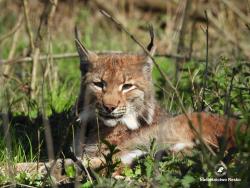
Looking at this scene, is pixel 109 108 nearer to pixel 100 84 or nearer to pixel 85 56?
pixel 100 84

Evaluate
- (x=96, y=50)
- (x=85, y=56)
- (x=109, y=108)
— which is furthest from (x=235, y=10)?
(x=96, y=50)

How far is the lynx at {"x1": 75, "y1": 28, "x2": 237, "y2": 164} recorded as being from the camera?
17.5 feet

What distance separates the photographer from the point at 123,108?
5473 mm

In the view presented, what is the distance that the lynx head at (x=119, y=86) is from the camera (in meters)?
5.46

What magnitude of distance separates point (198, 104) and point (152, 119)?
40 cm

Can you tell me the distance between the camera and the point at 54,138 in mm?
6164

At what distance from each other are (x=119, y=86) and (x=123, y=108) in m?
0.19

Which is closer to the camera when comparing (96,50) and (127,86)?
(127,86)

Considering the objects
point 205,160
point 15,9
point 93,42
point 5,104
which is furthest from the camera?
point 15,9

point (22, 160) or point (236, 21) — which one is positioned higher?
point (236, 21)

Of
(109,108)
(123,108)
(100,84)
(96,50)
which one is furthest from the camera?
(96,50)

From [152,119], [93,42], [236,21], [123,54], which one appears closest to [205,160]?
[152,119]

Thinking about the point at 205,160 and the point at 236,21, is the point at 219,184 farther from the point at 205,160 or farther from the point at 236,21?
the point at 236,21

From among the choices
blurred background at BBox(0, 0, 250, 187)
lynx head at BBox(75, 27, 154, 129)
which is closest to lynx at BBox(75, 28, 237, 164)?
lynx head at BBox(75, 27, 154, 129)
